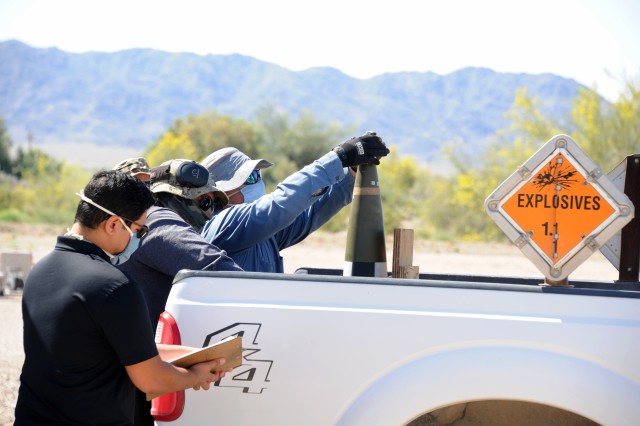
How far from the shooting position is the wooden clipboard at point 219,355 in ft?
9.44

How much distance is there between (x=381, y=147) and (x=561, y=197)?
1.00 m

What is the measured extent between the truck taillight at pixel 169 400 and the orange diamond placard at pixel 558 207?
1287 millimetres

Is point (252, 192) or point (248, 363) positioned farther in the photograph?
point (252, 192)

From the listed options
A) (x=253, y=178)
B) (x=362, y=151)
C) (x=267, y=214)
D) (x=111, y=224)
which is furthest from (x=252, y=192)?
(x=111, y=224)

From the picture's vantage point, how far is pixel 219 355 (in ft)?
9.51

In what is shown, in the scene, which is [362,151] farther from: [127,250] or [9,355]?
[9,355]

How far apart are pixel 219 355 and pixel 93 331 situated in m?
0.42

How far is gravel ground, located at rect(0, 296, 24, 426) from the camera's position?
6500mm

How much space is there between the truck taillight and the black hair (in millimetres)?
426

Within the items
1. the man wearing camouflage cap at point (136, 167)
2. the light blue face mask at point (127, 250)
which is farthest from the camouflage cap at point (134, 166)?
the light blue face mask at point (127, 250)

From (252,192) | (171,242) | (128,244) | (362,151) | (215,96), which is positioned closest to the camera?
(128,244)

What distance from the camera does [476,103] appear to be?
511ft

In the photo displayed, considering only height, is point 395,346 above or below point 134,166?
below

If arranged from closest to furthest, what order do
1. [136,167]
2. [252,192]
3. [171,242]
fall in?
1. [171,242]
2. [252,192]
3. [136,167]
